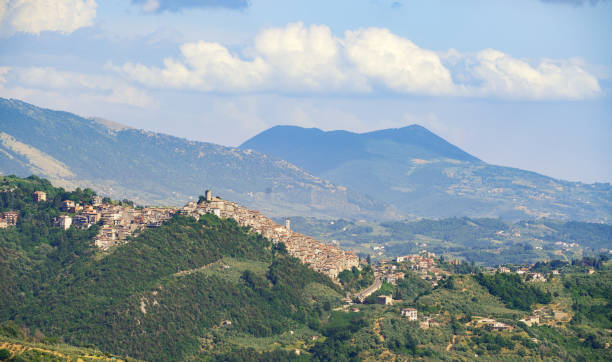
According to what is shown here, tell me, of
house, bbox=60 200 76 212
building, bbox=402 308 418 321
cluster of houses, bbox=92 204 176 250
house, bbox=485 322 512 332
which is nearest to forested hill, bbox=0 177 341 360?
house, bbox=60 200 76 212

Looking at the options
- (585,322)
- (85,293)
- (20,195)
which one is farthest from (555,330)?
(20,195)

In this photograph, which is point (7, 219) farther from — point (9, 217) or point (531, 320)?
point (531, 320)

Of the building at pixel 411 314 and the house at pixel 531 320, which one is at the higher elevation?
the house at pixel 531 320

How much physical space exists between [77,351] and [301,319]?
59171 mm

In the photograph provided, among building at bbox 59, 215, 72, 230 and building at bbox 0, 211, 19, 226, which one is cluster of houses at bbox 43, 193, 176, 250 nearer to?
building at bbox 59, 215, 72, 230

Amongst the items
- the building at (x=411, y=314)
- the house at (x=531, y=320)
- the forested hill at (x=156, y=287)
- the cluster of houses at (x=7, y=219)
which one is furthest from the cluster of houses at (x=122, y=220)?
the house at (x=531, y=320)

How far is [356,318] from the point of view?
519ft

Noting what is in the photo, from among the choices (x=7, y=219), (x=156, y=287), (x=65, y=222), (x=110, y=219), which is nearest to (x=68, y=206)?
(x=65, y=222)

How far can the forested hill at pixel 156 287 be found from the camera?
14488 cm

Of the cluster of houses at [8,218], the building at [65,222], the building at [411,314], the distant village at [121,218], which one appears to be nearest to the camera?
the building at [411,314]

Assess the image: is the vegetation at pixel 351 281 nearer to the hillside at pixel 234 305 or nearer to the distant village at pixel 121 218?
the hillside at pixel 234 305

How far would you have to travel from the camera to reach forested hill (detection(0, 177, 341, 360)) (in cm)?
14488

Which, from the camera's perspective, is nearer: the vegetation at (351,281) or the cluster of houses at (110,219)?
the cluster of houses at (110,219)

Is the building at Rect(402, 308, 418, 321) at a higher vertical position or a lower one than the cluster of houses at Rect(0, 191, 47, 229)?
lower
